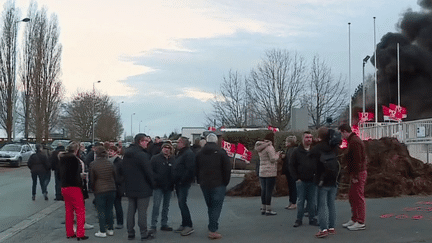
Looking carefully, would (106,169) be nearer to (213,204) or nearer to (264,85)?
(213,204)

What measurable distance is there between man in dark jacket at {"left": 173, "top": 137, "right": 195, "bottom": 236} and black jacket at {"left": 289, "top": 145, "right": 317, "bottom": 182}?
6.47 feet

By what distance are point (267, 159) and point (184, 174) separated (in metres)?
2.40

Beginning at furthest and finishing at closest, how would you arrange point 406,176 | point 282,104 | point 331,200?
point 282,104, point 406,176, point 331,200

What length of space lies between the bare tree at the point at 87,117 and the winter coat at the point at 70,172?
198ft

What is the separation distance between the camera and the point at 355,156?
9.37m

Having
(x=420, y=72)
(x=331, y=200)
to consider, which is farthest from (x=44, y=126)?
(x=331, y=200)

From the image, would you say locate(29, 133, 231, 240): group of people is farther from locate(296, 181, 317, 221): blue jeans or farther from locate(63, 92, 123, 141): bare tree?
locate(63, 92, 123, 141): bare tree

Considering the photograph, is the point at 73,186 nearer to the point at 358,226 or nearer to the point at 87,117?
the point at 358,226

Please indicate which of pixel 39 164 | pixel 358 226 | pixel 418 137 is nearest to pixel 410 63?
pixel 418 137

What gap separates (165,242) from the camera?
9445mm

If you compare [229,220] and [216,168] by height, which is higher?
[216,168]

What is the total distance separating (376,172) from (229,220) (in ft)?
19.2

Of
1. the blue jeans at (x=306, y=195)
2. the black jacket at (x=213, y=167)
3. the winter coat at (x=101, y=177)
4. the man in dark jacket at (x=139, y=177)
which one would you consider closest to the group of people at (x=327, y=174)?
the blue jeans at (x=306, y=195)

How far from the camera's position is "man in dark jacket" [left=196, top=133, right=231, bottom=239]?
9398 millimetres
